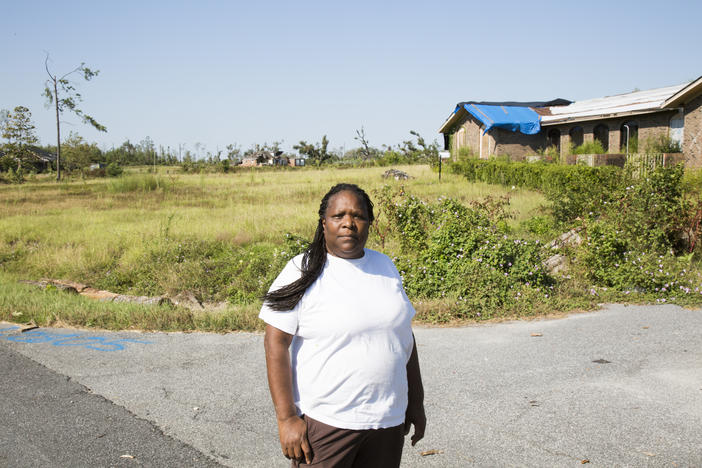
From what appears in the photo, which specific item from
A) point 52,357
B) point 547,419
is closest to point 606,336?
point 547,419

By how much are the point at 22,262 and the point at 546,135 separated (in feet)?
87.9

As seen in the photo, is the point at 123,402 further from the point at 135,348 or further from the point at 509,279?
the point at 509,279

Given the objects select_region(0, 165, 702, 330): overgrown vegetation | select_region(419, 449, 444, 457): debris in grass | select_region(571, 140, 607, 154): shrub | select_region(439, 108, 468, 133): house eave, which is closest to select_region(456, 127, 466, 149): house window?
select_region(439, 108, 468, 133): house eave

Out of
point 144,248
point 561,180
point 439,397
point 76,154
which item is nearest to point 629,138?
point 561,180

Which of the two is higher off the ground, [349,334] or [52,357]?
[349,334]

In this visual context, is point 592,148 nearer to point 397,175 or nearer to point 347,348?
point 397,175

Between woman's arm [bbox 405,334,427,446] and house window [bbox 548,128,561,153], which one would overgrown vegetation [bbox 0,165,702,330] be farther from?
house window [bbox 548,128,561,153]

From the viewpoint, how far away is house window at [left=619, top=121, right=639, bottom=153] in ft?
78.1

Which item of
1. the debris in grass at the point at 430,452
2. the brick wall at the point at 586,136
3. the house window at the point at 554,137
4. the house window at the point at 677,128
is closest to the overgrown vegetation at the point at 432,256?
the debris in grass at the point at 430,452

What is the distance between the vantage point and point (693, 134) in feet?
58.1

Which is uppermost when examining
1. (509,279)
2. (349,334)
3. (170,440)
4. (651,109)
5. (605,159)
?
(651,109)

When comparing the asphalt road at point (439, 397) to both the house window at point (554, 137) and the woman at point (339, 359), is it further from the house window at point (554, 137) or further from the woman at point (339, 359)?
the house window at point (554, 137)

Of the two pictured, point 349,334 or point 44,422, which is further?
point 44,422

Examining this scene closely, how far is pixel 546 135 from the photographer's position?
31.2m
